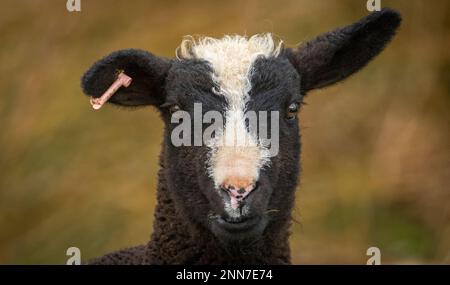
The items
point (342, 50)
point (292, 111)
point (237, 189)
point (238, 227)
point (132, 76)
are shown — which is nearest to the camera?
point (237, 189)

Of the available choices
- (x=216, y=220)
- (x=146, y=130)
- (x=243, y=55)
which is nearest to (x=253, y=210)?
(x=216, y=220)

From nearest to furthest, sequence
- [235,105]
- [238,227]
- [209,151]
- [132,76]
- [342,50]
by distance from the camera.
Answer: [238,227] < [209,151] < [235,105] < [132,76] < [342,50]

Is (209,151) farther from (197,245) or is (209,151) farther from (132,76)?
(132,76)

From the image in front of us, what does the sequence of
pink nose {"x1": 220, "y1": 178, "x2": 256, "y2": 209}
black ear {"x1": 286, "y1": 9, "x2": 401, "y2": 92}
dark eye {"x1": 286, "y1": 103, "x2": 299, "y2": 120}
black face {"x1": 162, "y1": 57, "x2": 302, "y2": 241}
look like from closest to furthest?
pink nose {"x1": 220, "y1": 178, "x2": 256, "y2": 209} < black face {"x1": 162, "y1": 57, "x2": 302, "y2": 241} < dark eye {"x1": 286, "y1": 103, "x2": 299, "y2": 120} < black ear {"x1": 286, "y1": 9, "x2": 401, "y2": 92}

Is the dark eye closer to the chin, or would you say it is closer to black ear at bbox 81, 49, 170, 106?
the chin

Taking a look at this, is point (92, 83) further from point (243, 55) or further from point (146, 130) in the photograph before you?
point (146, 130)

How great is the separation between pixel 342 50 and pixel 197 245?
6.73 feet

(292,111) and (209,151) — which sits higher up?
(292,111)

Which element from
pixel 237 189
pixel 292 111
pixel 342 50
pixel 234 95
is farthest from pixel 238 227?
pixel 342 50

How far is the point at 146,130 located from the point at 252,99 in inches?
335

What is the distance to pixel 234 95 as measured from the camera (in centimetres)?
737

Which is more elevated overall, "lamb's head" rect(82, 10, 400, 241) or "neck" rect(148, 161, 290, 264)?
"lamb's head" rect(82, 10, 400, 241)

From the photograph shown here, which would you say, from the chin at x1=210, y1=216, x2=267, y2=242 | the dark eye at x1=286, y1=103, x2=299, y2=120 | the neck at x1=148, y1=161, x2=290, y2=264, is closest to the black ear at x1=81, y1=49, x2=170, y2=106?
the neck at x1=148, y1=161, x2=290, y2=264

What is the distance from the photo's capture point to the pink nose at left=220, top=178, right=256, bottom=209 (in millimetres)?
6742
